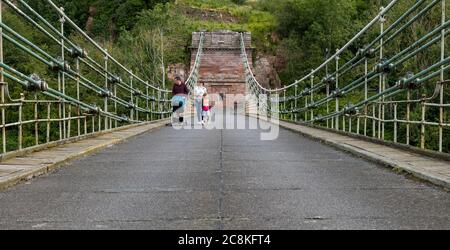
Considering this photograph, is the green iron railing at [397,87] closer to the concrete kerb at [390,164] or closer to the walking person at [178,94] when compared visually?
the concrete kerb at [390,164]

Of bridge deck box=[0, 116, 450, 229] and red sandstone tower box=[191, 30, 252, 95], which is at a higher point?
red sandstone tower box=[191, 30, 252, 95]

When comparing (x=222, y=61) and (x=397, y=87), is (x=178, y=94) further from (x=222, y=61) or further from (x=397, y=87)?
(x=222, y=61)

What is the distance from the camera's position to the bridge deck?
3.94 metres

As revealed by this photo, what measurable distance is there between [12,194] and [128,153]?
139 inches

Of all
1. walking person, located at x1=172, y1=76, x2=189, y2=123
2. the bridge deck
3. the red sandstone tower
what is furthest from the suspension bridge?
the red sandstone tower

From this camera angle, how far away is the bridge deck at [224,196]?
→ 3939mm

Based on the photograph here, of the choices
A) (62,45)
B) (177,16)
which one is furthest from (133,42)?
(62,45)

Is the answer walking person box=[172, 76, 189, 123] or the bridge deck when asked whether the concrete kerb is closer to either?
the bridge deck

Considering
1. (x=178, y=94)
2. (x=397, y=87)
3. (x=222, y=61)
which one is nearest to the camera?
(x=397, y=87)

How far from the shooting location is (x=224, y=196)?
16.1 feet

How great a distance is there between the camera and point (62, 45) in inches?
355

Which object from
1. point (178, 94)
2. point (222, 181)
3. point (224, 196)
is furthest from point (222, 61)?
point (224, 196)

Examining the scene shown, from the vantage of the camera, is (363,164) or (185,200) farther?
(363,164)
